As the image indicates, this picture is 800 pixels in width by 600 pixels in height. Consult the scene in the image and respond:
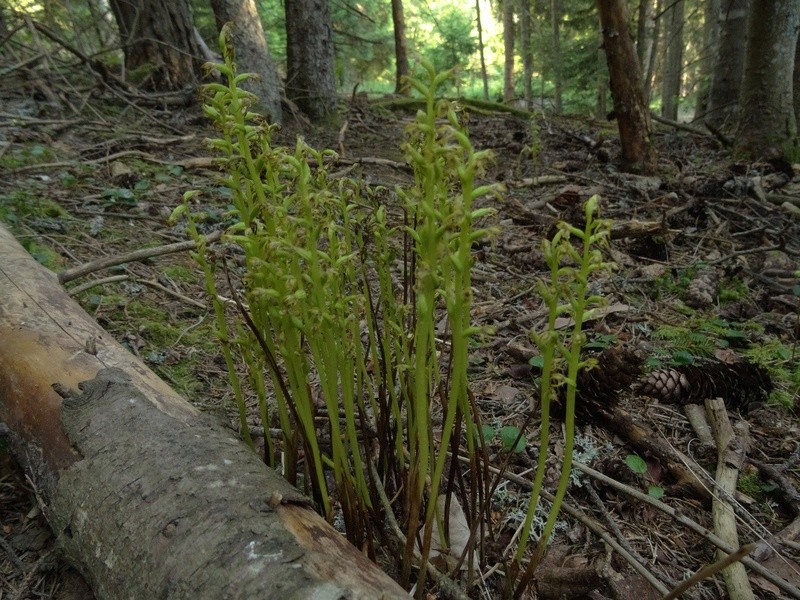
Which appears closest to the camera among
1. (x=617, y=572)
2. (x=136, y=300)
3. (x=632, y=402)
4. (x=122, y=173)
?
(x=617, y=572)

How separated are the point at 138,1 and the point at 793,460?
6.46 metres

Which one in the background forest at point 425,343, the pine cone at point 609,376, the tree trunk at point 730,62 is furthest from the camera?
the tree trunk at point 730,62

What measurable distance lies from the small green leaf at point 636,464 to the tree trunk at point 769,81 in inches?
188

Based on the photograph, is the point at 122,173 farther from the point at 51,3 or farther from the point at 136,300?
the point at 51,3

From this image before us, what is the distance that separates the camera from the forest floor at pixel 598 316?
1529mm

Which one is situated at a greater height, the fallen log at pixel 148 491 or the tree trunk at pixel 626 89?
the tree trunk at pixel 626 89

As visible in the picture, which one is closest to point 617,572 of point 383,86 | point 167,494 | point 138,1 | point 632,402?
point 632,402

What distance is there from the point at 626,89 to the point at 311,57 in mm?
3399

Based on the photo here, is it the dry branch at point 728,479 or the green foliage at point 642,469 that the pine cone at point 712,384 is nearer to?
the dry branch at point 728,479

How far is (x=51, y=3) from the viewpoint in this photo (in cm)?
666

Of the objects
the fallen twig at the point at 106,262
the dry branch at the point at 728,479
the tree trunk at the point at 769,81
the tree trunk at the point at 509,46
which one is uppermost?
the tree trunk at the point at 509,46

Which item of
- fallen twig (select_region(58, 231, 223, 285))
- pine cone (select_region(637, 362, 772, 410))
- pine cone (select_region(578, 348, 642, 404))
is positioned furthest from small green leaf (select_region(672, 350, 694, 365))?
fallen twig (select_region(58, 231, 223, 285))

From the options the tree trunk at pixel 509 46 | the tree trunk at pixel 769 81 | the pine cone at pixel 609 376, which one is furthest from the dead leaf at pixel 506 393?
the tree trunk at pixel 509 46

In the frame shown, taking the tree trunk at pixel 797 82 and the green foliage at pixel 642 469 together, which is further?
the tree trunk at pixel 797 82
